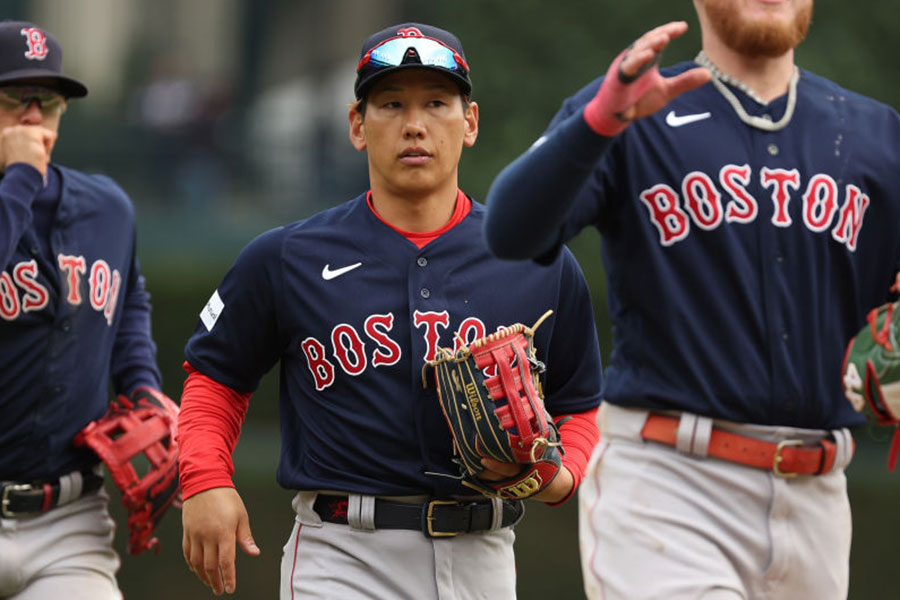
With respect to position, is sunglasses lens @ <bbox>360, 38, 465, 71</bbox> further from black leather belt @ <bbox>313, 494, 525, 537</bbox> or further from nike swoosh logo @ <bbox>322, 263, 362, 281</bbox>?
black leather belt @ <bbox>313, 494, 525, 537</bbox>

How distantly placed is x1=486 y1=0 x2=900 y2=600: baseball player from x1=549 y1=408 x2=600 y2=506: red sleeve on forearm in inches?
26.8

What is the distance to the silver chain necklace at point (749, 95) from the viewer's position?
11.7ft

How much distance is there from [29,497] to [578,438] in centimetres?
170

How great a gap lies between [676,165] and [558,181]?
1.29ft

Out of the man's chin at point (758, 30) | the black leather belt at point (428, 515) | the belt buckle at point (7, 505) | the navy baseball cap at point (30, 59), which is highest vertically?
the man's chin at point (758, 30)

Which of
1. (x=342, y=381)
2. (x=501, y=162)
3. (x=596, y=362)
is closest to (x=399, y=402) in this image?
(x=342, y=381)

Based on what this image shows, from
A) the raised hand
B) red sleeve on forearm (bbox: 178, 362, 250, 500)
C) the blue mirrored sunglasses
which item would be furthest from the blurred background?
the raised hand

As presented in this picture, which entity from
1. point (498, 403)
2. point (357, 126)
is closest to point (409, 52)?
point (357, 126)

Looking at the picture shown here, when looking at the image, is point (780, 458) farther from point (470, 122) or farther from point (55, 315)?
point (55, 315)

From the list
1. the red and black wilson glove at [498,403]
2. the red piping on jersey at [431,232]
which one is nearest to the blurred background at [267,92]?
the red piping on jersey at [431,232]

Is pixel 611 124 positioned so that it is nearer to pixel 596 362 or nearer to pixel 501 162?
pixel 596 362

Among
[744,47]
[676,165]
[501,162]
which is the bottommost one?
[501,162]

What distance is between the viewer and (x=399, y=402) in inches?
163

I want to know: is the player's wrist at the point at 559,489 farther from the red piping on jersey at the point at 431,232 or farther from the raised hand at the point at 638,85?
the raised hand at the point at 638,85
